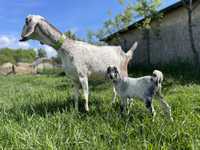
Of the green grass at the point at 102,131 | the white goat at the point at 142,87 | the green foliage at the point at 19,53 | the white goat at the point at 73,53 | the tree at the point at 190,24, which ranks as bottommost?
the green grass at the point at 102,131

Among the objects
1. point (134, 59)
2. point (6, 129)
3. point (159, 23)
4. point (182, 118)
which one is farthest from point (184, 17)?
point (6, 129)

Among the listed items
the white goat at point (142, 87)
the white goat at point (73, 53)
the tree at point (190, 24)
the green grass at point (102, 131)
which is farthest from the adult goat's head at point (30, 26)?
the tree at point (190, 24)

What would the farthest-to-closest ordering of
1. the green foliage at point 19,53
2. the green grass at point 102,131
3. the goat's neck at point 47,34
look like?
the green foliage at point 19,53, the goat's neck at point 47,34, the green grass at point 102,131

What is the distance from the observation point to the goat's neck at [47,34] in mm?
6324

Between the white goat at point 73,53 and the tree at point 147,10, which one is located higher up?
the tree at point 147,10

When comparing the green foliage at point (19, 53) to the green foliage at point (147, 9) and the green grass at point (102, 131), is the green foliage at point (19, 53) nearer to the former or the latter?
the green foliage at point (147, 9)

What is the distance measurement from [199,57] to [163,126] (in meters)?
10.3

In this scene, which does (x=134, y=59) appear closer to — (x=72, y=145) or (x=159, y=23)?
(x=159, y=23)

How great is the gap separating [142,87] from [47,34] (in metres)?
2.45

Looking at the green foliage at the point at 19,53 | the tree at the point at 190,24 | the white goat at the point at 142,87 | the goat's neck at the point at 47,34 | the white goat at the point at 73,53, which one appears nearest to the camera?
the white goat at the point at 142,87

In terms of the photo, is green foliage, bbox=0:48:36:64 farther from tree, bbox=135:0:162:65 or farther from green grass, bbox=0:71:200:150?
green grass, bbox=0:71:200:150

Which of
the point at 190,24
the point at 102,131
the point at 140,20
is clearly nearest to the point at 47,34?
the point at 102,131

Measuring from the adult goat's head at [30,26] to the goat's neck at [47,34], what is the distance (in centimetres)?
11

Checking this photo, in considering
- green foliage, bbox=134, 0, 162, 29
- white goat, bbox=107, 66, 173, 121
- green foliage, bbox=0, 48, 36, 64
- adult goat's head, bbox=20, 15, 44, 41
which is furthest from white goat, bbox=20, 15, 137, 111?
green foliage, bbox=0, 48, 36, 64
